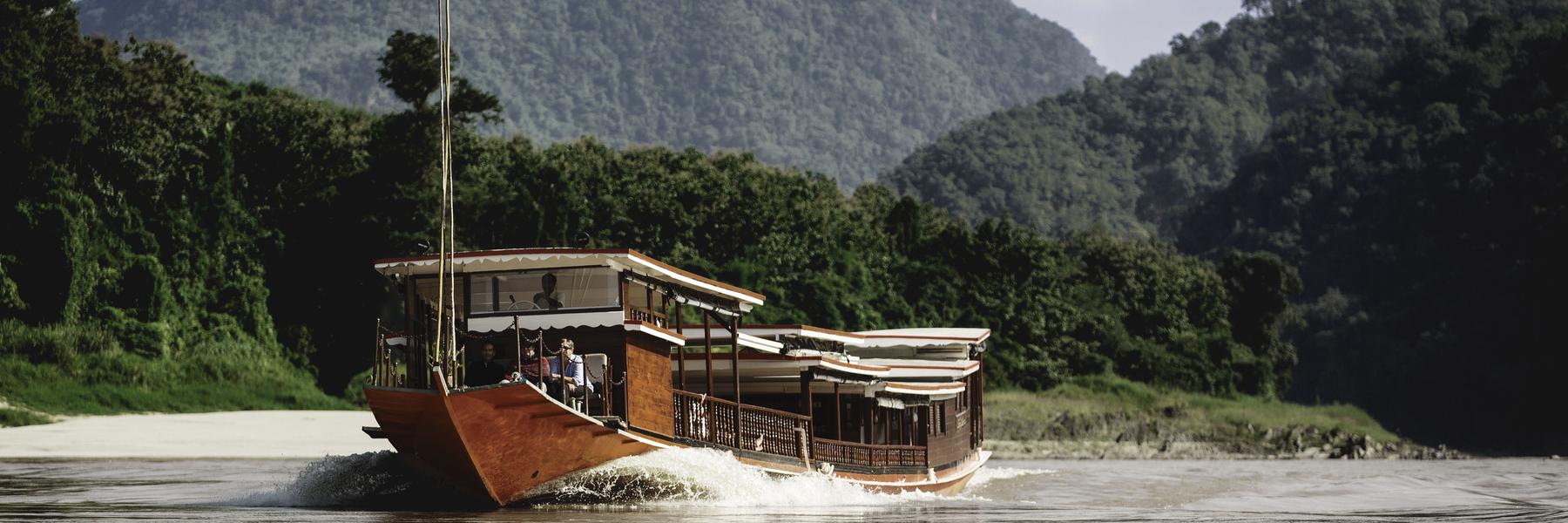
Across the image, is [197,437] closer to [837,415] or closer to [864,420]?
[864,420]

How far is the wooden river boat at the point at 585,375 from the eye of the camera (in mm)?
19000

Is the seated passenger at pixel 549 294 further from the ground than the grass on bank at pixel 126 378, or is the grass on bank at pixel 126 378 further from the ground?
the seated passenger at pixel 549 294

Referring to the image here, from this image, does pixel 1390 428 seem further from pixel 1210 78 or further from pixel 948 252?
pixel 1210 78

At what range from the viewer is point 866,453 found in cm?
2522

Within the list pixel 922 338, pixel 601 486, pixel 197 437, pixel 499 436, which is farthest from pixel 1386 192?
pixel 499 436

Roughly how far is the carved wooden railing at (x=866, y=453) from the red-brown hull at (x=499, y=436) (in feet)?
12.2

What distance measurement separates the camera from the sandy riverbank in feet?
105

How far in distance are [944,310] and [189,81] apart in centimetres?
2857

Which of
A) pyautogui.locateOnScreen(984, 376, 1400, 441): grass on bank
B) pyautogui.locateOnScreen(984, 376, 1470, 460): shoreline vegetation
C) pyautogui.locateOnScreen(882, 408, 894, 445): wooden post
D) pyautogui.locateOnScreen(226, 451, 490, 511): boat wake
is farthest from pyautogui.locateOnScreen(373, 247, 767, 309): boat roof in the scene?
pyautogui.locateOnScreen(984, 376, 1400, 441): grass on bank

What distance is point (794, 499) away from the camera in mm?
22250

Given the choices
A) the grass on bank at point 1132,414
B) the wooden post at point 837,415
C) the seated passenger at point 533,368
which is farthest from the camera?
the grass on bank at point 1132,414

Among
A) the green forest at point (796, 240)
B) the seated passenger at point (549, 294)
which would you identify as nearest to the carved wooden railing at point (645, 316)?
the seated passenger at point (549, 294)

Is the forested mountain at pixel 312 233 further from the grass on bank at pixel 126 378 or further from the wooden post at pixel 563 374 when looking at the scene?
the wooden post at pixel 563 374

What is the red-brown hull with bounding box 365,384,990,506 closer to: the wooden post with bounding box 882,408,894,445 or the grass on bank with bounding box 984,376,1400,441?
the wooden post with bounding box 882,408,894,445
